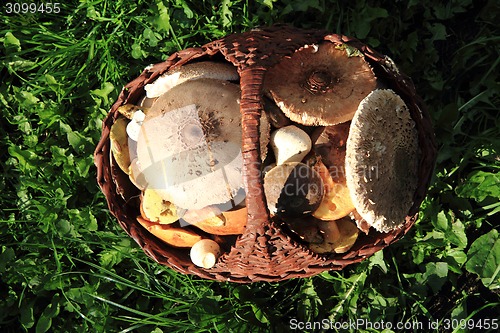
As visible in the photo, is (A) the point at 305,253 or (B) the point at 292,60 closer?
(A) the point at 305,253


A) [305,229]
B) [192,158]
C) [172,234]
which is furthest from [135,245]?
[305,229]

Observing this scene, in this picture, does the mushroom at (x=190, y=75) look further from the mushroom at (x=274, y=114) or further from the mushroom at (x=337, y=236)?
the mushroom at (x=337, y=236)

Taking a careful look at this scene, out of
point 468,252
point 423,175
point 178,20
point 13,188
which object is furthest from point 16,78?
point 468,252

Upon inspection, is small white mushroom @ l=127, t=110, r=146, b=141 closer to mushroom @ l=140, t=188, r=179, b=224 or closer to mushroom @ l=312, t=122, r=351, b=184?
mushroom @ l=140, t=188, r=179, b=224

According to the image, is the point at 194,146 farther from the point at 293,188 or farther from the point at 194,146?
the point at 293,188

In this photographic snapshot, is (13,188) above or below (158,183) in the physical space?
below

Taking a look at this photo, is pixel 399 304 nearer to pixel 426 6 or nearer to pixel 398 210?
pixel 398 210

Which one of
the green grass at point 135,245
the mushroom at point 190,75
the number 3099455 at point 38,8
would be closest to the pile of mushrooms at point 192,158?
the mushroom at point 190,75

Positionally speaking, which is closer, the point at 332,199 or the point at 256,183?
the point at 256,183
